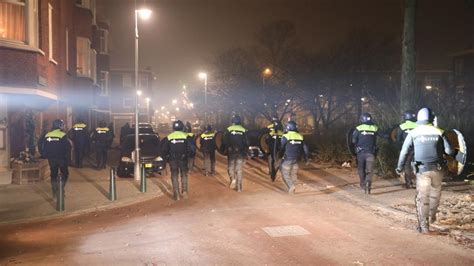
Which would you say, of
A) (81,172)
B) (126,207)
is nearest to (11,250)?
(126,207)

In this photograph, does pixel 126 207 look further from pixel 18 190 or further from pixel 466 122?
pixel 466 122

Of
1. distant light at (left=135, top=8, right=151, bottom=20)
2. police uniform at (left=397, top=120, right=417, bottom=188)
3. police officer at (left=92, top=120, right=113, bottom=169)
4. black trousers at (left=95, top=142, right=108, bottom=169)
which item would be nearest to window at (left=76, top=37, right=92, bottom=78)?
police officer at (left=92, top=120, right=113, bottom=169)

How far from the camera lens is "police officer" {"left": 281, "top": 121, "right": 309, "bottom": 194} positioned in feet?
40.9

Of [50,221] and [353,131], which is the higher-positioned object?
[353,131]

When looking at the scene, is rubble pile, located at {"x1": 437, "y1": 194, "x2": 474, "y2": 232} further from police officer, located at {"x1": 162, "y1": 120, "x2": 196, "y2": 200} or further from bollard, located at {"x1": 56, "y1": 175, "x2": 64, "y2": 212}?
bollard, located at {"x1": 56, "y1": 175, "x2": 64, "y2": 212}

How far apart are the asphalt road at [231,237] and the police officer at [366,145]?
40.6 inches

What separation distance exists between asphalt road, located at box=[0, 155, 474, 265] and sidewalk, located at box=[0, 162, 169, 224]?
473 millimetres

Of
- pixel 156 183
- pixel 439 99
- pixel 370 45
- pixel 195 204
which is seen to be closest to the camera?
pixel 195 204

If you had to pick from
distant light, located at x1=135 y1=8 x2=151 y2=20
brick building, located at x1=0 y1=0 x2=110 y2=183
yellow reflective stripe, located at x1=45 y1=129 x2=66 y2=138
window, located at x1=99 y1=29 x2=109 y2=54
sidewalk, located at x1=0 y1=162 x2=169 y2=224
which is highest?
window, located at x1=99 y1=29 x2=109 y2=54

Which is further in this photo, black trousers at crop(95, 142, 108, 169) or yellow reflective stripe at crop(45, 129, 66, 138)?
black trousers at crop(95, 142, 108, 169)

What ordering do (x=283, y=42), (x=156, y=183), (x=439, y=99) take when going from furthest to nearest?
(x=283, y=42) → (x=439, y=99) → (x=156, y=183)

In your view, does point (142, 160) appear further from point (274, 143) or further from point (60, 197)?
point (60, 197)

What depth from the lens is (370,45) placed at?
35531mm

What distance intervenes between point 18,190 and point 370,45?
28.4m
